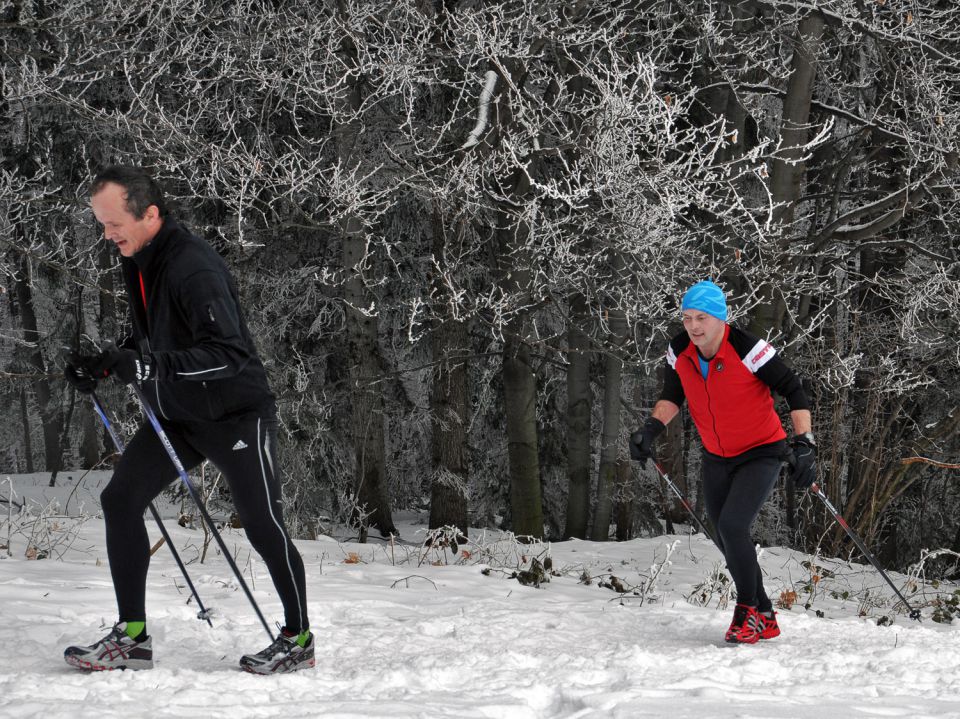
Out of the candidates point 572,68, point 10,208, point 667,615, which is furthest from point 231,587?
point 572,68

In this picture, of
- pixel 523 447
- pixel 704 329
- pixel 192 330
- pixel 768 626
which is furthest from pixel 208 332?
pixel 523 447

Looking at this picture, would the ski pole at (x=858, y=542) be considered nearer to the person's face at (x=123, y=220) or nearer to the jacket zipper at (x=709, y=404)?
the jacket zipper at (x=709, y=404)

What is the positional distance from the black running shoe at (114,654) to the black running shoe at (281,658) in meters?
0.34

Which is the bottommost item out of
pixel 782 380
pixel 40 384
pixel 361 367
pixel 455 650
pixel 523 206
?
Answer: pixel 455 650

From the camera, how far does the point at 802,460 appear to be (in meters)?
4.71

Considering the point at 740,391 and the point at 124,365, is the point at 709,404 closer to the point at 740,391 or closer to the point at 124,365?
the point at 740,391

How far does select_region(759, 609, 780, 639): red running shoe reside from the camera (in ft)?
15.5

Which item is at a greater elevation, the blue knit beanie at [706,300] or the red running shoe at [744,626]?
the blue knit beanie at [706,300]

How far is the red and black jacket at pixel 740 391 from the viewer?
4.70 m

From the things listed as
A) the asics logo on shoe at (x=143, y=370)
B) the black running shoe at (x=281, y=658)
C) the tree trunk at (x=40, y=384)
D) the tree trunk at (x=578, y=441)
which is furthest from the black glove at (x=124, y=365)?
the tree trunk at (x=40, y=384)

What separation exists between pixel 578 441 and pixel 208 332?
10359mm

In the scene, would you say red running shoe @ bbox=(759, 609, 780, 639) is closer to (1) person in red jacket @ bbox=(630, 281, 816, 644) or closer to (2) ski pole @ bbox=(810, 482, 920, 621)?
(1) person in red jacket @ bbox=(630, 281, 816, 644)

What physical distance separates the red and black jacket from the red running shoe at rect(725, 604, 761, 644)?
2.36ft

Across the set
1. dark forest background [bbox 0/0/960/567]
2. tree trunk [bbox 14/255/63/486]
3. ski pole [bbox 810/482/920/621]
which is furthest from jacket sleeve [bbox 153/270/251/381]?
tree trunk [bbox 14/255/63/486]
